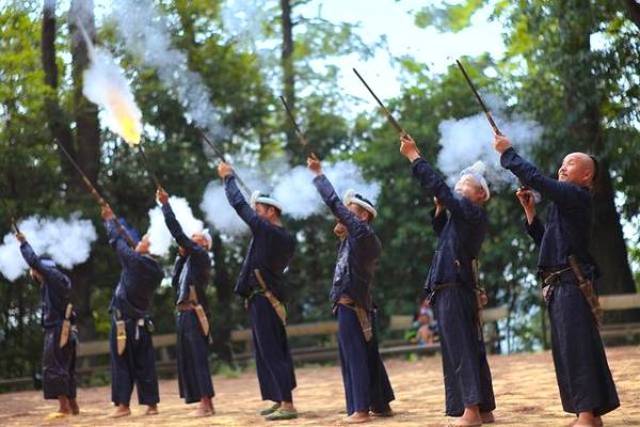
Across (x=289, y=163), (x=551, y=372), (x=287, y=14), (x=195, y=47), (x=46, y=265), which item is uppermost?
(x=287, y=14)

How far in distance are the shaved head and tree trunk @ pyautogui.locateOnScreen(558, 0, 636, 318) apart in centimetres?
638

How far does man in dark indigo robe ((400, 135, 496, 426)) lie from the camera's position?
23.5 ft

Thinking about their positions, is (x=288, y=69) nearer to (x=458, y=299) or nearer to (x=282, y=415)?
(x=282, y=415)

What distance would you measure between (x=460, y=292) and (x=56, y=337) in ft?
16.5

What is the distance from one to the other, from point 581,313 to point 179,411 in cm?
509

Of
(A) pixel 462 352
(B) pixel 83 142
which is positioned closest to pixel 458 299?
(A) pixel 462 352

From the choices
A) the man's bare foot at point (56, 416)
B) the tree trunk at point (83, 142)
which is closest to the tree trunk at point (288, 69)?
the tree trunk at point (83, 142)

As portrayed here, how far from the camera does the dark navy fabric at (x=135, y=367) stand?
10.3 m

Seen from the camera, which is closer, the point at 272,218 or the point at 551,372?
the point at 272,218

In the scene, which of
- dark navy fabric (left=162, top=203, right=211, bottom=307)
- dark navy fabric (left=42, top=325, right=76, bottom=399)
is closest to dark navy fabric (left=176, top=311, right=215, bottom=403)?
dark navy fabric (left=162, top=203, right=211, bottom=307)

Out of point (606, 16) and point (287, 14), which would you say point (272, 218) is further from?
point (287, 14)

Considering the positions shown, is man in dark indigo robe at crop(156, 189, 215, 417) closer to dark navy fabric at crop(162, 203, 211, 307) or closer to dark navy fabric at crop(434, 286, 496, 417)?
dark navy fabric at crop(162, 203, 211, 307)

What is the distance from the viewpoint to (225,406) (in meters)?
10.8

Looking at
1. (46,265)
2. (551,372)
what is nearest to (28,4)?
(46,265)
